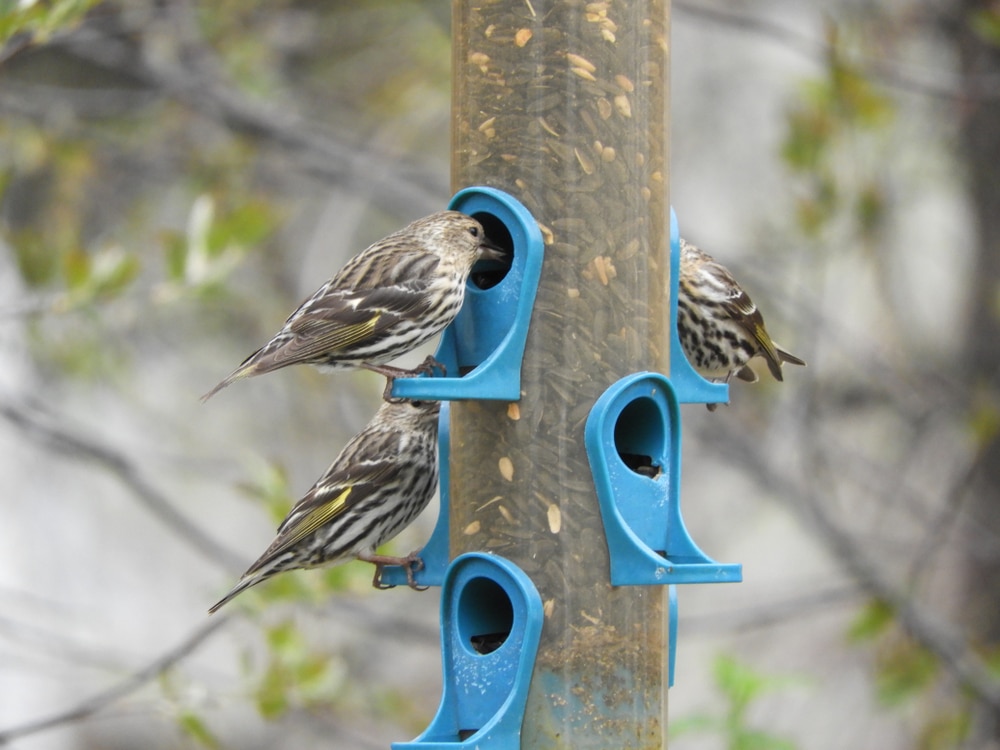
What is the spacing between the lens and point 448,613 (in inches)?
191

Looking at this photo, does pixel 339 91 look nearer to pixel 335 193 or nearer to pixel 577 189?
pixel 335 193

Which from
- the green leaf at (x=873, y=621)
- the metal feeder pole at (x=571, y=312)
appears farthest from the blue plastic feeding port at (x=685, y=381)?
the green leaf at (x=873, y=621)

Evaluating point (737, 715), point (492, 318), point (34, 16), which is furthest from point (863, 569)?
point (34, 16)

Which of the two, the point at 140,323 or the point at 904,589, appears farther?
the point at 140,323

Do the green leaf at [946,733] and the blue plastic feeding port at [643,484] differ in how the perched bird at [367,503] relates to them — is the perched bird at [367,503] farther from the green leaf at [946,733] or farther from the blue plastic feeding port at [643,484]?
the green leaf at [946,733]

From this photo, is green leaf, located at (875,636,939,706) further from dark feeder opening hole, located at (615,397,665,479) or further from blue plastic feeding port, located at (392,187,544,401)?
blue plastic feeding port, located at (392,187,544,401)

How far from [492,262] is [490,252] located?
0.20m

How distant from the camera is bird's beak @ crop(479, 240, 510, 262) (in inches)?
196

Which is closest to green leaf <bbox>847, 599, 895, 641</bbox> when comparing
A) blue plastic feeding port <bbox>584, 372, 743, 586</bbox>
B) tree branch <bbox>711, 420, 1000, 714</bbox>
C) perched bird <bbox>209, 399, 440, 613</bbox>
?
tree branch <bbox>711, 420, 1000, 714</bbox>

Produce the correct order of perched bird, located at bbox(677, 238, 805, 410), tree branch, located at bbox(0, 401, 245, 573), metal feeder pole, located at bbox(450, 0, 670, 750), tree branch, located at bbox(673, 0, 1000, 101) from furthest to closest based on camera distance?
tree branch, located at bbox(673, 0, 1000, 101) < tree branch, located at bbox(0, 401, 245, 573) < perched bird, located at bbox(677, 238, 805, 410) < metal feeder pole, located at bbox(450, 0, 670, 750)

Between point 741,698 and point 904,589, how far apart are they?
8.85 feet

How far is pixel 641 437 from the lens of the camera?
4984 millimetres

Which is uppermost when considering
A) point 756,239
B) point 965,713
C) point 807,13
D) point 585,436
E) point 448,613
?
point 807,13

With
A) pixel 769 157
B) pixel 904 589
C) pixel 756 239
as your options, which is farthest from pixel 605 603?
pixel 769 157
